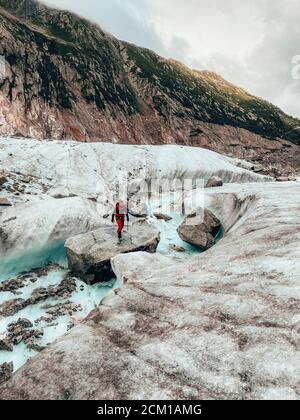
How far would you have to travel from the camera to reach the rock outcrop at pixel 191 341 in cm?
627

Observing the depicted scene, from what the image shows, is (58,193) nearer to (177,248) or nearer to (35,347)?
(177,248)

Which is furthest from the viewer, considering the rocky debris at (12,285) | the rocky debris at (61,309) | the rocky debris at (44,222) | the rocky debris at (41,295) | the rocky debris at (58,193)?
the rocky debris at (58,193)

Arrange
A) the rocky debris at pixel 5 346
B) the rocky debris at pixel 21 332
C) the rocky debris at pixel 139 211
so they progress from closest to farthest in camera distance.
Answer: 1. the rocky debris at pixel 5 346
2. the rocky debris at pixel 21 332
3. the rocky debris at pixel 139 211

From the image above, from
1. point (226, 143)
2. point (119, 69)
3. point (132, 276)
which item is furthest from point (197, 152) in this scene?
point (119, 69)

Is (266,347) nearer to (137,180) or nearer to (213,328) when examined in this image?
(213,328)

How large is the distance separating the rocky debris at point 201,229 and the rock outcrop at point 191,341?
32.3 feet

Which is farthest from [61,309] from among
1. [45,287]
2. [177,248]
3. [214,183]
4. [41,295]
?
[214,183]

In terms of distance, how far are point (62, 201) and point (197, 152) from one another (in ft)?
66.1

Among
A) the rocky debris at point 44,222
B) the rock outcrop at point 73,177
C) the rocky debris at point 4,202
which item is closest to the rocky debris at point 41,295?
the rocky debris at point 44,222

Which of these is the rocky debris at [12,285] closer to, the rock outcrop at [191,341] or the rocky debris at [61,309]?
the rocky debris at [61,309]

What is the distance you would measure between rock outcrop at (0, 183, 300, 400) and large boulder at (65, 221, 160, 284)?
6.63 meters

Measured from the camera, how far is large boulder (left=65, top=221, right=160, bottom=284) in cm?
1789

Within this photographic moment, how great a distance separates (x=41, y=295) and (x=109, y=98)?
221ft

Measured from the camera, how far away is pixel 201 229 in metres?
22.3
